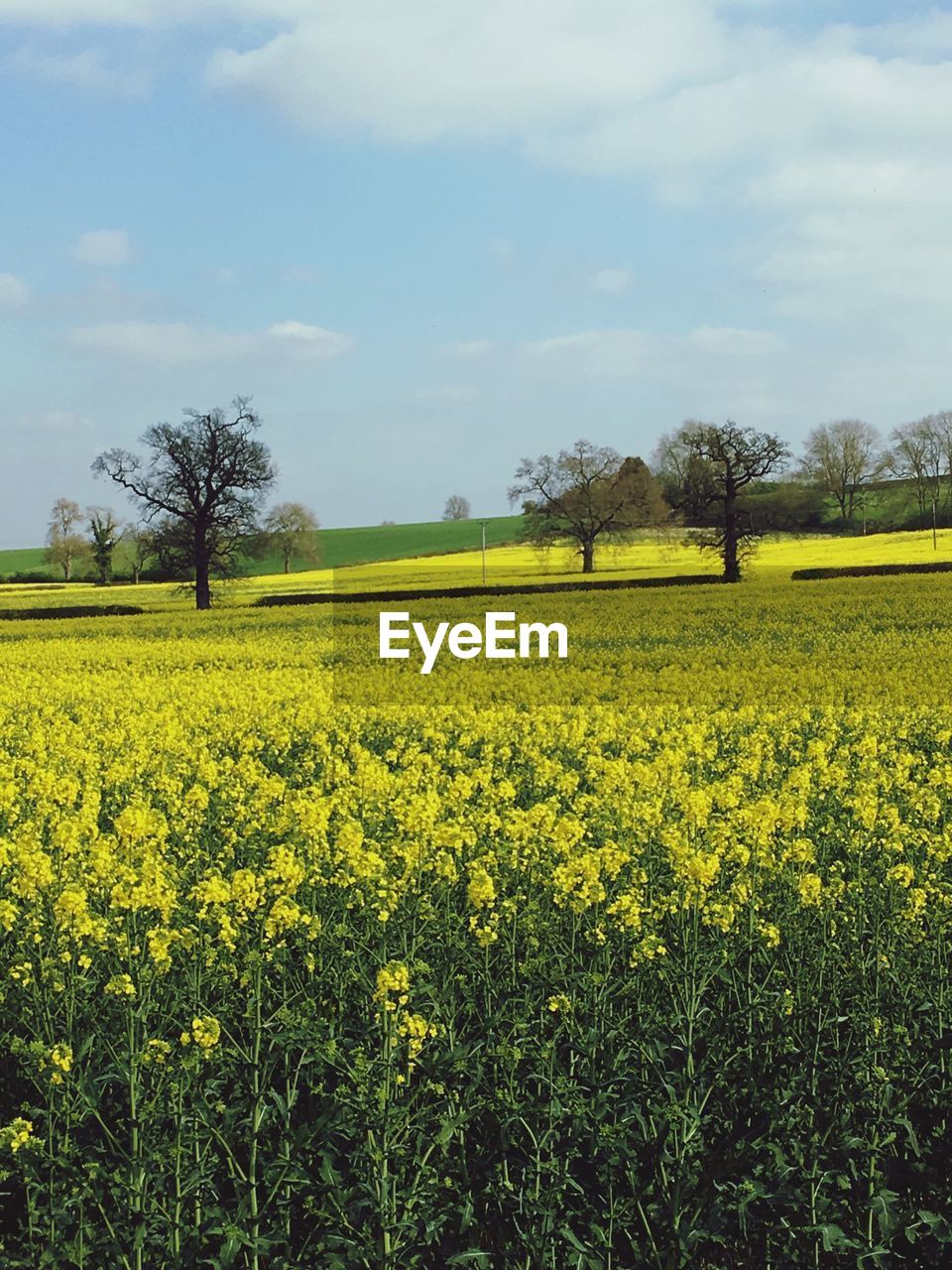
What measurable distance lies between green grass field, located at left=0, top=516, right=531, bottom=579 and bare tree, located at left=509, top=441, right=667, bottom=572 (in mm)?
21583

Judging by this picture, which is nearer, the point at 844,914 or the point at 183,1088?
the point at 183,1088

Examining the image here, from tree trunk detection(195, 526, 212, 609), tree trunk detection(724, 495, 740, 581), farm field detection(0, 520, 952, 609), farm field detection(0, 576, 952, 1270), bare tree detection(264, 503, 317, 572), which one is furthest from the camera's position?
bare tree detection(264, 503, 317, 572)

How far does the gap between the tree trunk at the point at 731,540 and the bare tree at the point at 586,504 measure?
51.2ft

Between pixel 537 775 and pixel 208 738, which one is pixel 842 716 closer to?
pixel 537 775

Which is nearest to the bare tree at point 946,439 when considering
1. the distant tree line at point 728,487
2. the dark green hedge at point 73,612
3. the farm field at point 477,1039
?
the distant tree line at point 728,487

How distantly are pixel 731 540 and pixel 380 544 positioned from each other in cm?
5761

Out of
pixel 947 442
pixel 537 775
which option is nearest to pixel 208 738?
pixel 537 775

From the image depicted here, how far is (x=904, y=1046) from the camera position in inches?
232

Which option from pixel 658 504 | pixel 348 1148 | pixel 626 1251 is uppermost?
pixel 658 504

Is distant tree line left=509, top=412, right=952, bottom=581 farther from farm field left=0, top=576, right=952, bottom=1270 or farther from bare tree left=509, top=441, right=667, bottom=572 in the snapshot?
farm field left=0, top=576, right=952, bottom=1270

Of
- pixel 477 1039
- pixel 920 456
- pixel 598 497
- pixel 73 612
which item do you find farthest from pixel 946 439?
pixel 477 1039

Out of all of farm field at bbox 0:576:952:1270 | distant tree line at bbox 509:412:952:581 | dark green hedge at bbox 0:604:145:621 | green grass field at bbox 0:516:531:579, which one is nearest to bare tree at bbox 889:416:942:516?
distant tree line at bbox 509:412:952:581

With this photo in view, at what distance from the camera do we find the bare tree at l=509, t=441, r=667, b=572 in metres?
82.6

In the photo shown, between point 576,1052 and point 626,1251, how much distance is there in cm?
88
